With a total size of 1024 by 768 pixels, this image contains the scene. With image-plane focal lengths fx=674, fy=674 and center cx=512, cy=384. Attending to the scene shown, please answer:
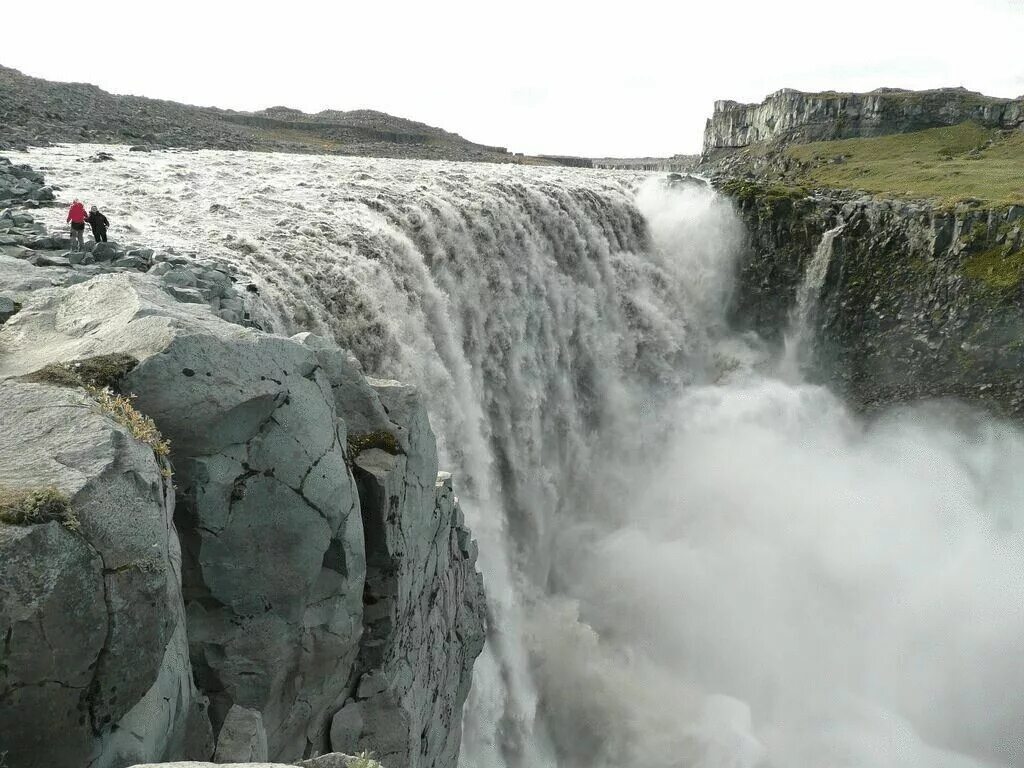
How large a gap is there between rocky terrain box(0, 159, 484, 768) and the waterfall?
A: 36.3 metres

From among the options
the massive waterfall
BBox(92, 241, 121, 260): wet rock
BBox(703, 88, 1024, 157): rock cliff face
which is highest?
BBox(703, 88, 1024, 157): rock cliff face

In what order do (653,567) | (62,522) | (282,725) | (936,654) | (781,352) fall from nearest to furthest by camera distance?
(62,522) < (282,725) < (936,654) < (653,567) < (781,352)

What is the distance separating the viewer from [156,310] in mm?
9164

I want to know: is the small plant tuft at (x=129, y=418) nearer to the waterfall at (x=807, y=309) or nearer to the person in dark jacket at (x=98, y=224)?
the person in dark jacket at (x=98, y=224)

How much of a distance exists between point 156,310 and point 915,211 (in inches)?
1883

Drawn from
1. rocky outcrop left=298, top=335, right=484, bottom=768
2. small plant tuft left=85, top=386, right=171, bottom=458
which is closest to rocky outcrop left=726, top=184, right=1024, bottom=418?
rocky outcrop left=298, top=335, right=484, bottom=768

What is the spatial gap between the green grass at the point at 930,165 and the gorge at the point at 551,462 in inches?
221

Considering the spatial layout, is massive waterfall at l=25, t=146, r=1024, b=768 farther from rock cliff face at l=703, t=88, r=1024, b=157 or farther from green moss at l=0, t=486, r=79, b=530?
rock cliff face at l=703, t=88, r=1024, b=157

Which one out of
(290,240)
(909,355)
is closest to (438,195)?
(290,240)

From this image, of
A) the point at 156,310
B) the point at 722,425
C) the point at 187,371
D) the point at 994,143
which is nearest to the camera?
the point at 187,371

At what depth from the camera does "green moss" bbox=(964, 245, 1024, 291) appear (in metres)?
39.2

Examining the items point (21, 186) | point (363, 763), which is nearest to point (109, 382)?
point (363, 763)

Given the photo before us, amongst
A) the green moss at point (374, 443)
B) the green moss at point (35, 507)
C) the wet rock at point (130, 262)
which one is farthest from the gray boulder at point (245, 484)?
the wet rock at point (130, 262)

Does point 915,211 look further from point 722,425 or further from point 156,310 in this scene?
point 156,310
